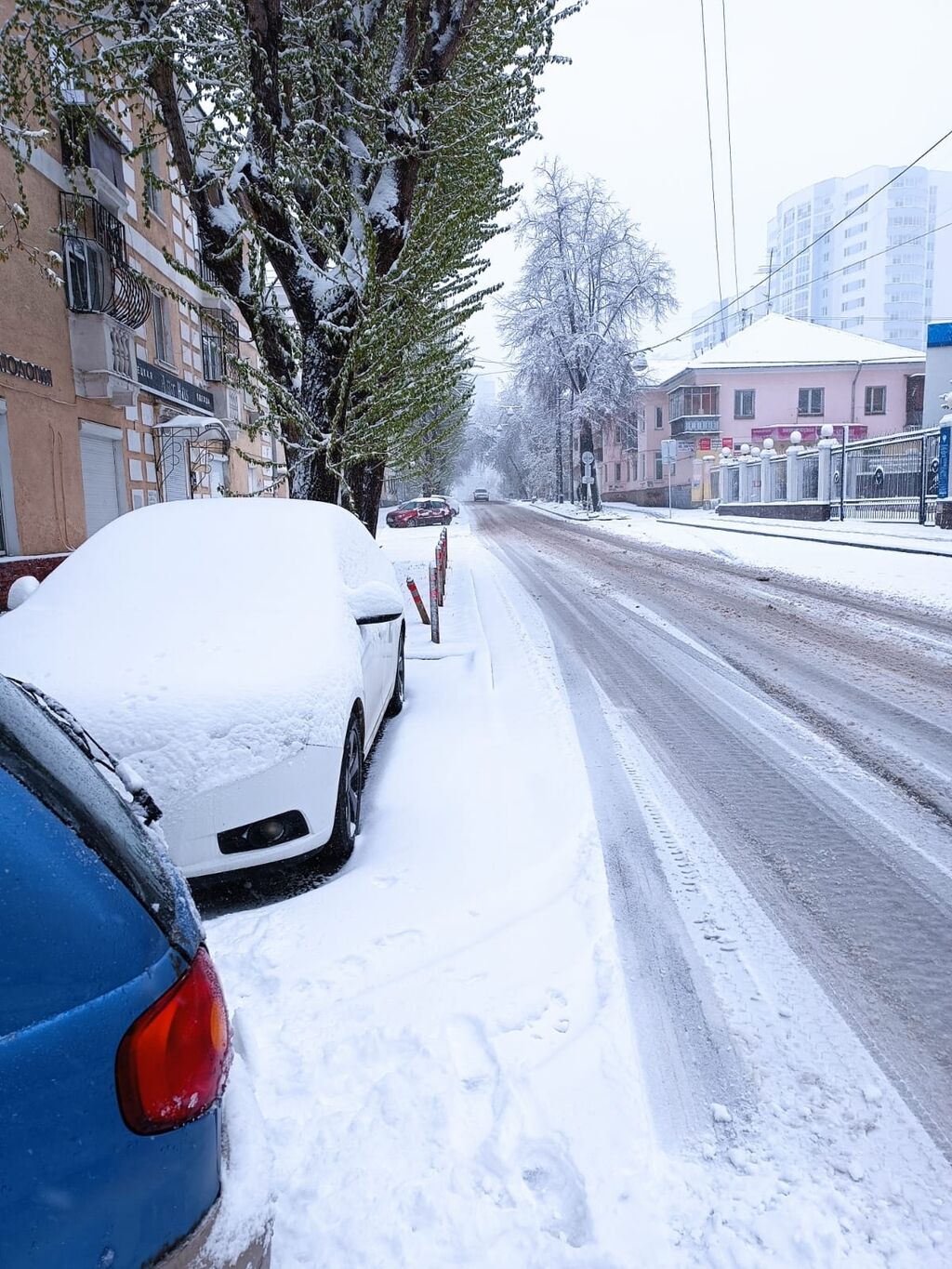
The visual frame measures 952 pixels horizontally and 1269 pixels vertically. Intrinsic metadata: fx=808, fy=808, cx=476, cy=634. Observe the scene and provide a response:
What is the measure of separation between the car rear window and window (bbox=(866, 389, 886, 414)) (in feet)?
176

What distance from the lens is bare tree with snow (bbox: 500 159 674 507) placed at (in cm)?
4256

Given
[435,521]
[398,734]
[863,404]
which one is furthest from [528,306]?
[398,734]

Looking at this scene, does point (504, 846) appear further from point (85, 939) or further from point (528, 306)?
point (528, 306)

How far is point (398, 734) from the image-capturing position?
5.84 meters

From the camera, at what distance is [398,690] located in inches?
257

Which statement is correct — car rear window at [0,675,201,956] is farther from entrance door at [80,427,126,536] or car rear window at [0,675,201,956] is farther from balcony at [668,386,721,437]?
balcony at [668,386,721,437]

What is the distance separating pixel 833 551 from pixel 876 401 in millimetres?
35614

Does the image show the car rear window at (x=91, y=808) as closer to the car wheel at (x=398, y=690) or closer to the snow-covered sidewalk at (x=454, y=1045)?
the snow-covered sidewalk at (x=454, y=1045)

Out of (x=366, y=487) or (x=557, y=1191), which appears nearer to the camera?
(x=557, y=1191)

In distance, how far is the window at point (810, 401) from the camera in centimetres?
4775

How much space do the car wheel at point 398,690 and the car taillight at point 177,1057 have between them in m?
4.71

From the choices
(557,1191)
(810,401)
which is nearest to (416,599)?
(557,1191)

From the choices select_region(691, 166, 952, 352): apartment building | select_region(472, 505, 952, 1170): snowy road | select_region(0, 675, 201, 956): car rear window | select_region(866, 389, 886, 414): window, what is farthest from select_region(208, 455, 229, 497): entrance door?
select_region(691, 166, 952, 352): apartment building

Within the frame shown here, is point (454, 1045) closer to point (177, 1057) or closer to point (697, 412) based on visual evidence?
point (177, 1057)
